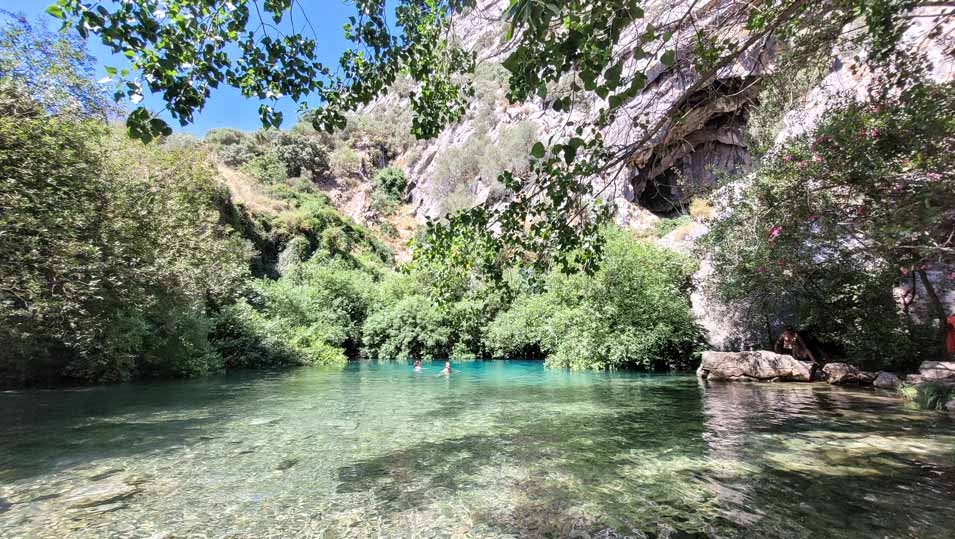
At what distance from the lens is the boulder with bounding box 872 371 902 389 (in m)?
11.4

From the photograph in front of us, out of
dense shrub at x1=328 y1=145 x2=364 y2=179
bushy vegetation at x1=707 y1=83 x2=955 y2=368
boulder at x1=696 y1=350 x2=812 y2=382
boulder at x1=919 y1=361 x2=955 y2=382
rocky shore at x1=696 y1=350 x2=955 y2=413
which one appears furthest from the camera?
dense shrub at x1=328 y1=145 x2=364 y2=179

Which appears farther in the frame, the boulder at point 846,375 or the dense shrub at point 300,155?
the dense shrub at point 300,155

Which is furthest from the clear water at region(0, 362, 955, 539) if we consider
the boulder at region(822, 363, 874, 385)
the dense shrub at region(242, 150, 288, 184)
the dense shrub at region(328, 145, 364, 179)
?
the dense shrub at region(328, 145, 364, 179)

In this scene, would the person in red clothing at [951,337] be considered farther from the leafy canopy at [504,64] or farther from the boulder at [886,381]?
the leafy canopy at [504,64]

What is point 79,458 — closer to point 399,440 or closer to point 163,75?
point 399,440

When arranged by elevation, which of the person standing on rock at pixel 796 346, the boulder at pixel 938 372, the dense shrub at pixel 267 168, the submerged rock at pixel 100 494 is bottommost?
the submerged rock at pixel 100 494

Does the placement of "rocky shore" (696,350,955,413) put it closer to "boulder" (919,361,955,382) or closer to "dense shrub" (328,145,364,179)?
"boulder" (919,361,955,382)

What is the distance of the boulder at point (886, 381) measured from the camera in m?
11.4

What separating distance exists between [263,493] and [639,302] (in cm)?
1792

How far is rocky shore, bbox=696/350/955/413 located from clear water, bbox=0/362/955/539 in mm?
1565

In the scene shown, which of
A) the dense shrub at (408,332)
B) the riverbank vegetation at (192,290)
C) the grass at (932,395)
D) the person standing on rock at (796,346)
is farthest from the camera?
the dense shrub at (408,332)

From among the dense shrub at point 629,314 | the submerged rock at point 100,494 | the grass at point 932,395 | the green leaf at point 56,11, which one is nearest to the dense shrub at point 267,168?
the dense shrub at point 629,314

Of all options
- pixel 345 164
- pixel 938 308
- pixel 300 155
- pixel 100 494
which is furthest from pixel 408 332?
pixel 345 164

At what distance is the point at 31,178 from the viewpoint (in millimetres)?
10547
